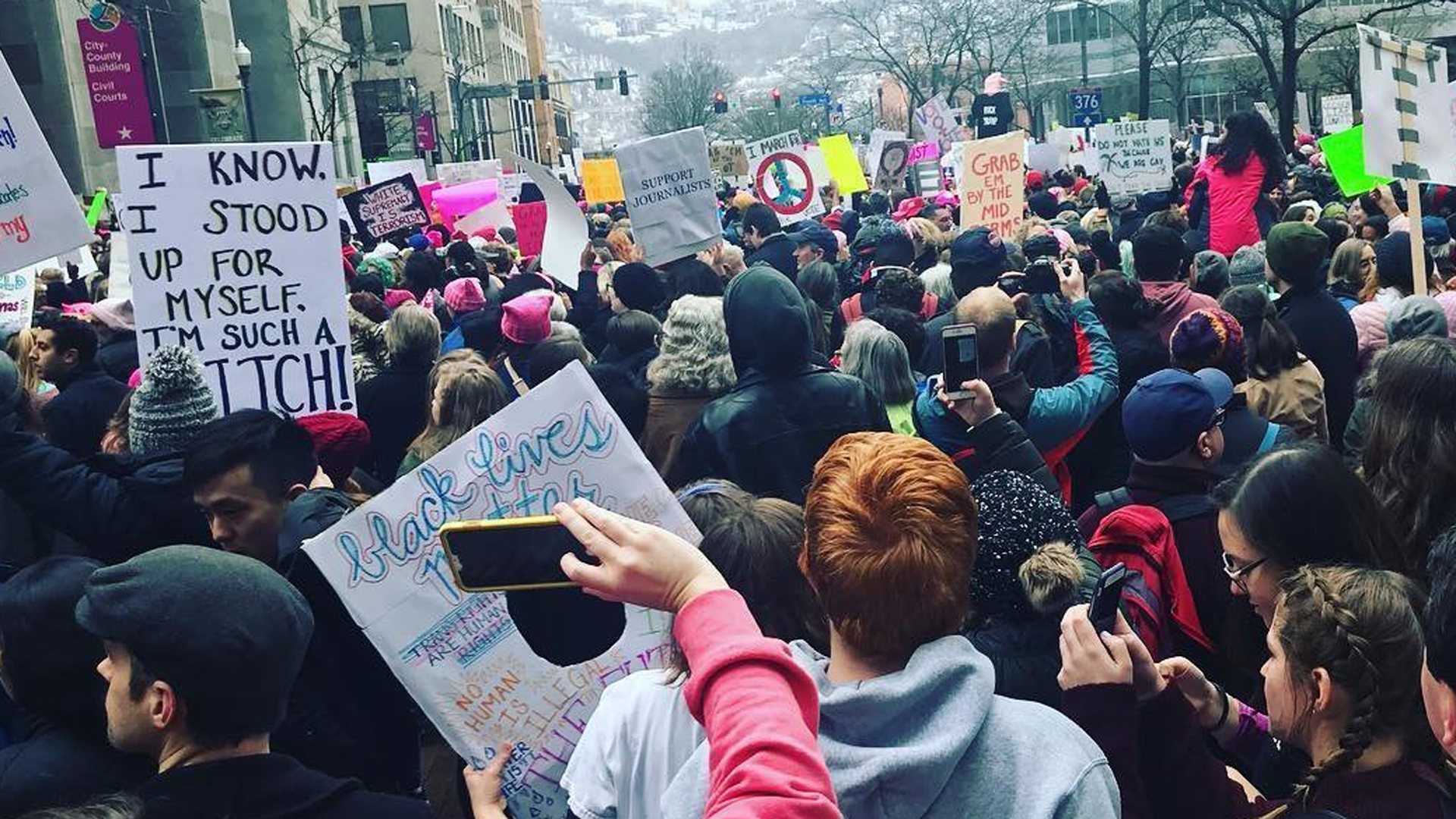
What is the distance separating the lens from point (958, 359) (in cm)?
444

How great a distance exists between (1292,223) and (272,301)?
181 inches

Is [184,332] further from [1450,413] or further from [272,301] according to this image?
[1450,413]

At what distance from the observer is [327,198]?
5.56m

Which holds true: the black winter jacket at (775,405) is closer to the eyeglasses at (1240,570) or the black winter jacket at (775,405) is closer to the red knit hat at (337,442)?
the red knit hat at (337,442)

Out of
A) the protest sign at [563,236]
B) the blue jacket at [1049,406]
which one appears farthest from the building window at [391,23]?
the blue jacket at [1049,406]

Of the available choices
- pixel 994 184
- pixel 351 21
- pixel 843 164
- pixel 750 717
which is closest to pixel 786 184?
pixel 843 164

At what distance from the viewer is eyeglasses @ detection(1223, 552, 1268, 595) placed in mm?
3154

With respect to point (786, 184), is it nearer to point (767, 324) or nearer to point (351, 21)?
point (767, 324)

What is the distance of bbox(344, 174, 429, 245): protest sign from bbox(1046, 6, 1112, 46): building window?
69.4 metres

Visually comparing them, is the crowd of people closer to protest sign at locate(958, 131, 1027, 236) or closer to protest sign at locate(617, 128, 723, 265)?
protest sign at locate(617, 128, 723, 265)

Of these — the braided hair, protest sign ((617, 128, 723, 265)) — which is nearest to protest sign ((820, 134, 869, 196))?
protest sign ((617, 128, 723, 265))

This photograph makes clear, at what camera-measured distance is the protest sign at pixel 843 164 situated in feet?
56.1

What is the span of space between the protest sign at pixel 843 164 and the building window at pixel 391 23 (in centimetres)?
6823

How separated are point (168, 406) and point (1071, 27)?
270ft
